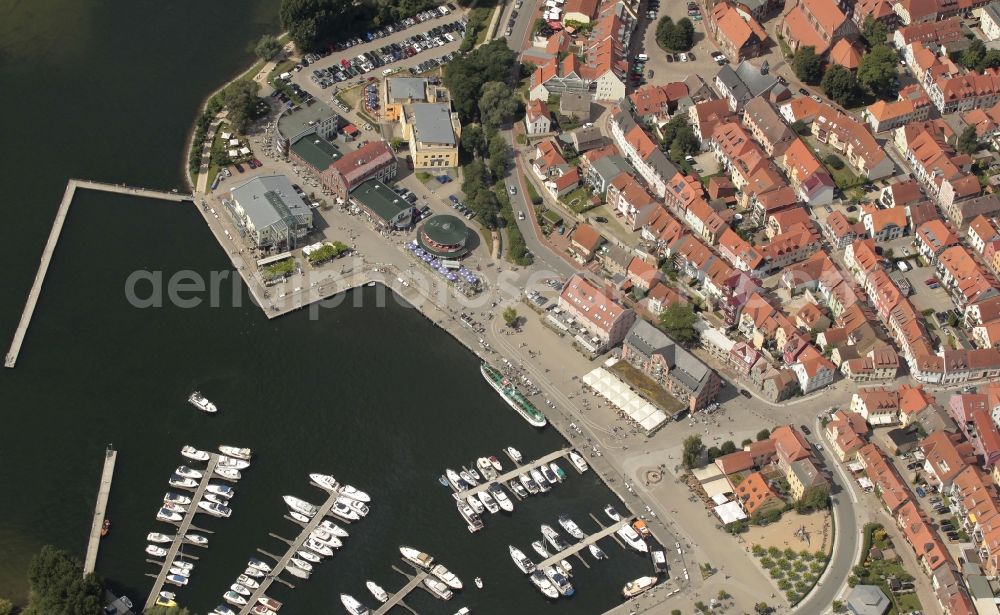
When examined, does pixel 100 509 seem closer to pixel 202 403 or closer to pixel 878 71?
pixel 202 403

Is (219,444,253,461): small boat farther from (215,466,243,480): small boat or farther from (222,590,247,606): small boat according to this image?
(222,590,247,606): small boat

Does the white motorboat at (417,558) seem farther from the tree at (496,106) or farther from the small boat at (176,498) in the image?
the tree at (496,106)

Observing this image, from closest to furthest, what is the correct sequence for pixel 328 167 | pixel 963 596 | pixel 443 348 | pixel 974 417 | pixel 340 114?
pixel 963 596 < pixel 974 417 < pixel 443 348 < pixel 328 167 < pixel 340 114

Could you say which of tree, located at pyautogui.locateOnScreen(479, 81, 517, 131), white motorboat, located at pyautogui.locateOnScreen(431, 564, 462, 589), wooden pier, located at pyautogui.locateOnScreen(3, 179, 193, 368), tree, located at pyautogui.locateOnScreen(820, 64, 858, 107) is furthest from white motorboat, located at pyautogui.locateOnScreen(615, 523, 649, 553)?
tree, located at pyautogui.locateOnScreen(820, 64, 858, 107)

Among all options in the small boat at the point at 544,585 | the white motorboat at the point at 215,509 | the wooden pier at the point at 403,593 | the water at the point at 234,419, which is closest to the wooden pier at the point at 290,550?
the water at the point at 234,419

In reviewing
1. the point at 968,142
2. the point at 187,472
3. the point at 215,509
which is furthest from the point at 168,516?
the point at 968,142

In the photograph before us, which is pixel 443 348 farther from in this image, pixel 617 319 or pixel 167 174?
pixel 167 174

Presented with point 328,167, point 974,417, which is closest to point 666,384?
point 974,417
